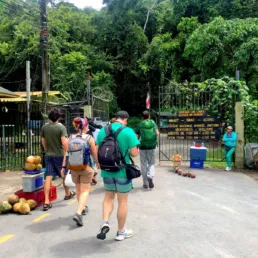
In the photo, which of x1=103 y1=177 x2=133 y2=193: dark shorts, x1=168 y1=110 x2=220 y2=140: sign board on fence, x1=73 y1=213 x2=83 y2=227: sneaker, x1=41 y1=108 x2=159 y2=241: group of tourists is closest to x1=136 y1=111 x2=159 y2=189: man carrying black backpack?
x1=41 y1=108 x2=159 y2=241: group of tourists

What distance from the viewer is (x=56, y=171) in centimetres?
606

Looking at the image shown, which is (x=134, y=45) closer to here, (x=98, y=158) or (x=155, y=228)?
(x=155, y=228)

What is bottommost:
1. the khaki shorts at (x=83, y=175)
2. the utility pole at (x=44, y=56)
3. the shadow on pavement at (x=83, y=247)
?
the shadow on pavement at (x=83, y=247)

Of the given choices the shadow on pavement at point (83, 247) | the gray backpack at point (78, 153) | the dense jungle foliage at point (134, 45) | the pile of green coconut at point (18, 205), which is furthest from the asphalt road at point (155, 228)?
the dense jungle foliage at point (134, 45)

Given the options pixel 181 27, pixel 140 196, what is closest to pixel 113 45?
pixel 181 27

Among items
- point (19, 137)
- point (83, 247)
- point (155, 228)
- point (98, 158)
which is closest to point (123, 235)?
point (83, 247)

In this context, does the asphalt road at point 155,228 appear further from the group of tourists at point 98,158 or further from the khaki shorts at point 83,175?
the khaki shorts at point 83,175

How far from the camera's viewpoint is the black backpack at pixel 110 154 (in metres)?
4.11

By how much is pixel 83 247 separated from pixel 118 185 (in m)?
0.88

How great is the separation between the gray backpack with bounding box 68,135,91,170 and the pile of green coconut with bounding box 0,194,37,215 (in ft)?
4.41

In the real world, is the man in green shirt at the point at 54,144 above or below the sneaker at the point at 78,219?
above

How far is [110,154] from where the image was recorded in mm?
4113

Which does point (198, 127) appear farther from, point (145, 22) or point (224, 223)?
point (145, 22)

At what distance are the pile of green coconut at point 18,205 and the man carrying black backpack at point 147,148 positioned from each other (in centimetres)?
268
